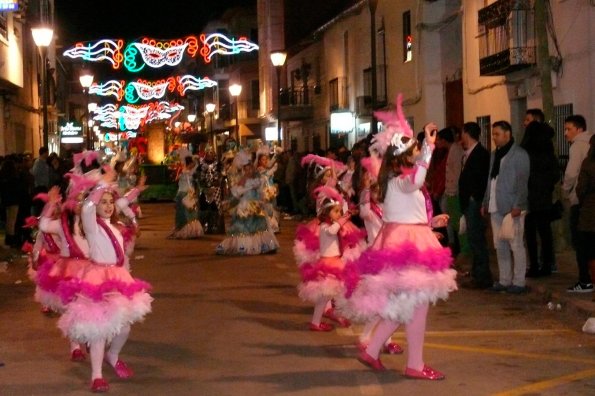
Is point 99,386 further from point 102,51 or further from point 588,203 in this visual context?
point 102,51

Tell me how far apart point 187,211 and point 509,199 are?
1175 cm

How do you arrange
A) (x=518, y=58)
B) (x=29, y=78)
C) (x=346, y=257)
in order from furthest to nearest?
(x=29, y=78)
(x=518, y=58)
(x=346, y=257)

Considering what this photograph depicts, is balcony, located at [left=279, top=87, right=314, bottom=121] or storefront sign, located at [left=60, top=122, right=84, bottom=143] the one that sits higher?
balcony, located at [left=279, top=87, right=314, bottom=121]

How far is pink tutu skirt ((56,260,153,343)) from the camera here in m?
8.16

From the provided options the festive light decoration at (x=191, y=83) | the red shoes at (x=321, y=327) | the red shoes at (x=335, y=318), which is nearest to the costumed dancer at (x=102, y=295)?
the red shoes at (x=321, y=327)

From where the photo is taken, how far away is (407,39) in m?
30.7

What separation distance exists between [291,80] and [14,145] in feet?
61.0

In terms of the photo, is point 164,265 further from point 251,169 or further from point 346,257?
point 346,257

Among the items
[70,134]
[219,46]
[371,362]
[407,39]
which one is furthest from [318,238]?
[70,134]

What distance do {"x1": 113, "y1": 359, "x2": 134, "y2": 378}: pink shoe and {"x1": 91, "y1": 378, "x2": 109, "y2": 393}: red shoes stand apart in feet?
1.81

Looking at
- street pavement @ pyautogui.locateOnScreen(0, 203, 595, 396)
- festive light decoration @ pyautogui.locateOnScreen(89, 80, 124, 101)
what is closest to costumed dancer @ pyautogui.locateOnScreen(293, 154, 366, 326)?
street pavement @ pyautogui.locateOnScreen(0, 203, 595, 396)

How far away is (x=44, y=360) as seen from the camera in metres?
9.55

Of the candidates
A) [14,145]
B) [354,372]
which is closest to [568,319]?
[354,372]

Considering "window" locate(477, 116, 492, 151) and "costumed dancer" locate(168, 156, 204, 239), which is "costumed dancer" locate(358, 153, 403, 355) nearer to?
"costumed dancer" locate(168, 156, 204, 239)
